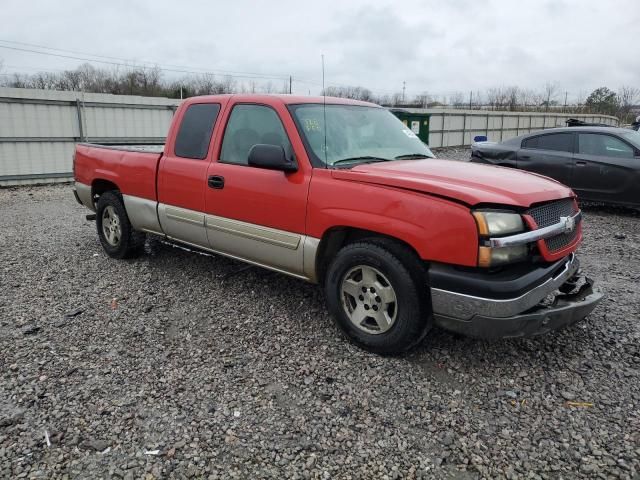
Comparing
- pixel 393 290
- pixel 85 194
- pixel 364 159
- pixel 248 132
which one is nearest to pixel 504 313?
pixel 393 290

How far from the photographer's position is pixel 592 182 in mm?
8477

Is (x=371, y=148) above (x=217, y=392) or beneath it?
above

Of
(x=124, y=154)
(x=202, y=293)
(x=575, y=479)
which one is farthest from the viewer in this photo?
(x=124, y=154)

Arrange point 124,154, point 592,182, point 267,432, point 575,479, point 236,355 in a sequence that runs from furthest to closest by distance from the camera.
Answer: point 592,182 < point 124,154 < point 236,355 < point 267,432 < point 575,479

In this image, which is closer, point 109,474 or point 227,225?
point 109,474

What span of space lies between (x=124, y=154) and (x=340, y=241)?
121 inches

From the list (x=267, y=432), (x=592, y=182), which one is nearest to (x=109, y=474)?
(x=267, y=432)

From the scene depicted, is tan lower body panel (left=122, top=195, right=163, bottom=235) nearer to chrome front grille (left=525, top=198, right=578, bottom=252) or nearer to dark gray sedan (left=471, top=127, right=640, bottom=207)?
chrome front grille (left=525, top=198, right=578, bottom=252)

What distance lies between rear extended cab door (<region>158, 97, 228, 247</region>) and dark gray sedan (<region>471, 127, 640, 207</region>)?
21.5 feet

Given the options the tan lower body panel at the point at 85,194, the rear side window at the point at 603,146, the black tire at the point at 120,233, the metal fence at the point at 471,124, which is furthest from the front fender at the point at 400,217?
the metal fence at the point at 471,124

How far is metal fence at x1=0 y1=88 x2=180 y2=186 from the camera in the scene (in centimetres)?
1211

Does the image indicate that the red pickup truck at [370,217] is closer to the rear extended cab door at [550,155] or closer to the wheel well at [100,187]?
the wheel well at [100,187]

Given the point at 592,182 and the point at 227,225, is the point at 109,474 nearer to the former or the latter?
the point at 227,225

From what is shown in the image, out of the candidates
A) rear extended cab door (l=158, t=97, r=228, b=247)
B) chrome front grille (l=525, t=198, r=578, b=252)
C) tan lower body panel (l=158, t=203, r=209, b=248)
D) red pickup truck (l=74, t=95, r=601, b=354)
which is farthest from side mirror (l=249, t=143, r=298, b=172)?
chrome front grille (l=525, t=198, r=578, b=252)
